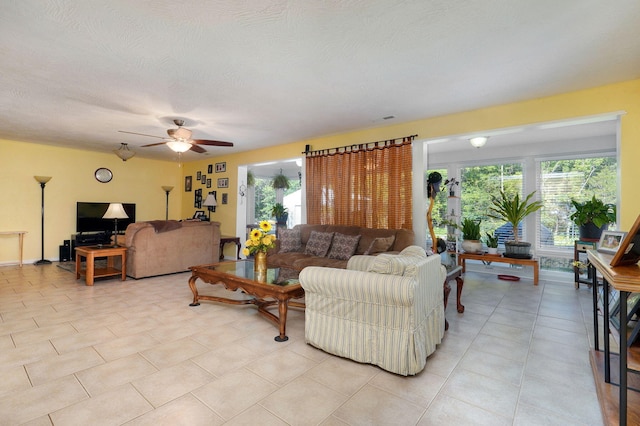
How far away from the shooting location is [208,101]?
3.64 m

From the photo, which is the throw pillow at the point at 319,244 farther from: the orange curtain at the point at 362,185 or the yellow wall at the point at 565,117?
the yellow wall at the point at 565,117

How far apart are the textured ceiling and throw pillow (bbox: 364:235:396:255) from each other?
1.73 metres

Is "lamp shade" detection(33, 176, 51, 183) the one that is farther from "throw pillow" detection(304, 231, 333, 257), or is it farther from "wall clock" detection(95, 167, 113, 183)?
"throw pillow" detection(304, 231, 333, 257)

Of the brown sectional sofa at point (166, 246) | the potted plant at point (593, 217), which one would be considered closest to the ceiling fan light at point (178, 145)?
→ the brown sectional sofa at point (166, 246)

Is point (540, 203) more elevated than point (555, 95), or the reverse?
point (555, 95)

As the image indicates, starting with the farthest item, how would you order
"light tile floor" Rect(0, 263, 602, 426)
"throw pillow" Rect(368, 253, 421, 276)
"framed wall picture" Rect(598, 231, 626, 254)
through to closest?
"throw pillow" Rect(368, 253, 421, 276) → "framed wall picture" Rect(598, 231, 626, 254) → "light tile floor" Rect(0, 263, 602, 426)

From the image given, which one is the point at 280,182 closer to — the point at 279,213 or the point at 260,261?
the point at 279,213

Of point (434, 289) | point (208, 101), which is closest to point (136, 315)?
point (208, 101)

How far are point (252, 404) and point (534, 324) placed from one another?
2.85 meters

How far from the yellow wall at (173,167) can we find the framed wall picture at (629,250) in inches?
78.6

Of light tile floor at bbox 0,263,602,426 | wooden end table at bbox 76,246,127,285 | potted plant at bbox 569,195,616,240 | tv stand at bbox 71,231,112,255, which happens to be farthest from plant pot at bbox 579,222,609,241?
tv stand at bbox 71,231,112,255

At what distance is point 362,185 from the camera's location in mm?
4844

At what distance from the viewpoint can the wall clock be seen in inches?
275

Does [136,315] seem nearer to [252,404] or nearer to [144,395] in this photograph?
[144,395]
